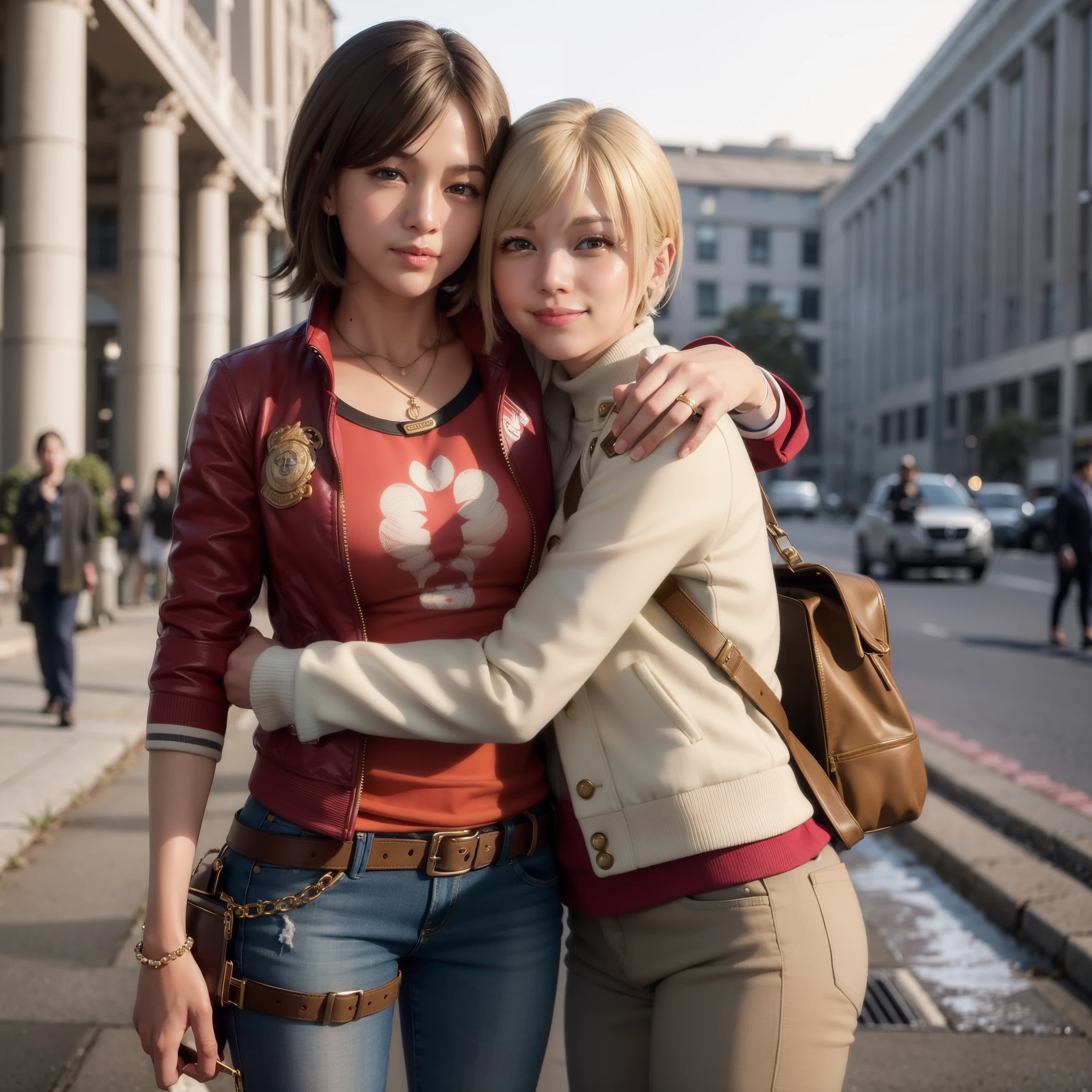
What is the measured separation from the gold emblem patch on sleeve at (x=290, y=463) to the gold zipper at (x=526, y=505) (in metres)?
0.26

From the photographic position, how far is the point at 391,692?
1635 mm

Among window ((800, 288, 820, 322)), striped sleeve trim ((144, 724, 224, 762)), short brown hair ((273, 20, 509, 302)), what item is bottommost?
striped sleeve trim ((144, 724, 224, 762))

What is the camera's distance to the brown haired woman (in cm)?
169

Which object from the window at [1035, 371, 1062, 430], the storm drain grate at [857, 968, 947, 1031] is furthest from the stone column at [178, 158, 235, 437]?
the window at [1035, 371, 1062, 430]

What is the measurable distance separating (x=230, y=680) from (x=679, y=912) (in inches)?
27.3

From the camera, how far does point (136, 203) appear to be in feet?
62.2

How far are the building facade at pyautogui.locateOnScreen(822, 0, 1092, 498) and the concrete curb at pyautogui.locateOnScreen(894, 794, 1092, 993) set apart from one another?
36.8 m

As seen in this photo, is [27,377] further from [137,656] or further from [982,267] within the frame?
[982,267]

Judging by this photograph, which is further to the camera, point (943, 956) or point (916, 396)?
point (916, 396)

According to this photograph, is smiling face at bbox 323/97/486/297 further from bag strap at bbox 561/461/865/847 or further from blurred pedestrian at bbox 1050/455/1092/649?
blurred pedestrian at bbox 1050/455/1092/649

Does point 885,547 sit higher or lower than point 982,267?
lower

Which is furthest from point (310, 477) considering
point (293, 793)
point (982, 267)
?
point (982, 267)

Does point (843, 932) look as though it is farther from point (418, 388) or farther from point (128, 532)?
point (128, 532)

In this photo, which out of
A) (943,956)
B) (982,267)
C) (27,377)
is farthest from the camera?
(982,267)
